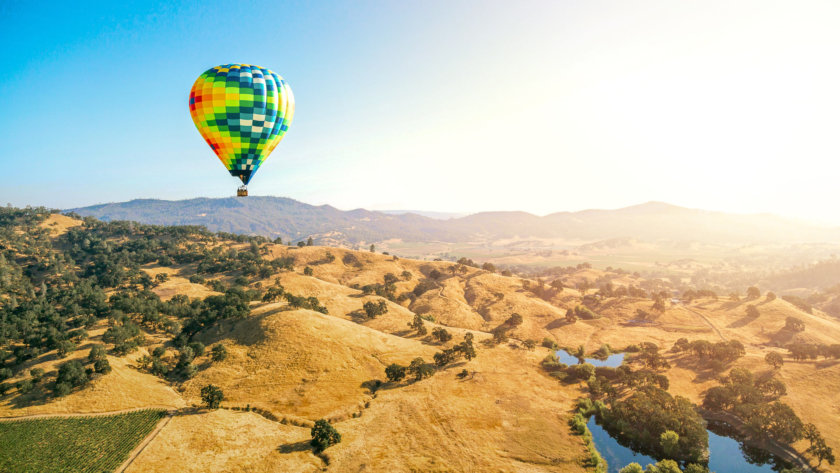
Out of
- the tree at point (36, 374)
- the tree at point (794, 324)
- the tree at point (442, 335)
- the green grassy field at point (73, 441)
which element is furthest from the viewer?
the tree at point (794, 324)

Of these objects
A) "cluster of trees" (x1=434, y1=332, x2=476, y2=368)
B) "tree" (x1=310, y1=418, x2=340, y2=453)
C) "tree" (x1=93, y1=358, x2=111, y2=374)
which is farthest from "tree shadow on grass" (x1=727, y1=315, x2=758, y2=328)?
"tree" (x1=93, y1=358, x2=111, y2=374)

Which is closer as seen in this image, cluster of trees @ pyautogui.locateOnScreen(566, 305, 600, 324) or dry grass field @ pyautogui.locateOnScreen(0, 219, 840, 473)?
dry grass field @ pyautogui.locateOnScreen(0, 219, 840, 473)

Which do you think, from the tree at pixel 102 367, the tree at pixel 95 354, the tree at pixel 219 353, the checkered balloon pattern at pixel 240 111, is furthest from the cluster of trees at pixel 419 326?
the tree at pixel 95 354

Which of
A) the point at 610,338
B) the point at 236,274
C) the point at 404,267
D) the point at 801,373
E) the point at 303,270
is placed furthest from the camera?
the point at 404,267

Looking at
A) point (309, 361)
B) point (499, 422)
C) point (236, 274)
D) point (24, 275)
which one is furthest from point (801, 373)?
point (24, 275)

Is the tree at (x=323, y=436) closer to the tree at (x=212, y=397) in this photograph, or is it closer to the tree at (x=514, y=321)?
the tree at (x=212, y=397)

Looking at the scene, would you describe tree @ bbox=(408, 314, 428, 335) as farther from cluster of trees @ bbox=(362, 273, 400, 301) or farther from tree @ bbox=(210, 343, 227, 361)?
tree @ bbox=(210, 343, 227, 361)

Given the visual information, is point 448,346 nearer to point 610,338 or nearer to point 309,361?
point 309,361
